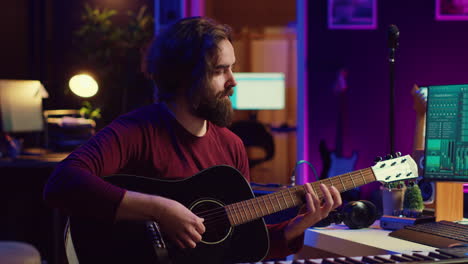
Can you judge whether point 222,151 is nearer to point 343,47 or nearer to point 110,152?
point 110,152

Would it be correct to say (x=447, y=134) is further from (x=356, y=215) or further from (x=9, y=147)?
(x=9, y=147)

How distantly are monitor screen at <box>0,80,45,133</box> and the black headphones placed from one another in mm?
3124

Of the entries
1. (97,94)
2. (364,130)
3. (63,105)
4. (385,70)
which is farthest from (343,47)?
(63,105)

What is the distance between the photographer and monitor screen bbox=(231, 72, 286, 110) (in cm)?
672

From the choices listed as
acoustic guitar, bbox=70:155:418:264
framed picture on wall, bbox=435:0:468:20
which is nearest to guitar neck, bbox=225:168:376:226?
acoustic guitar, bbox=70:155:418:264

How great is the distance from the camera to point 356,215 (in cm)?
207

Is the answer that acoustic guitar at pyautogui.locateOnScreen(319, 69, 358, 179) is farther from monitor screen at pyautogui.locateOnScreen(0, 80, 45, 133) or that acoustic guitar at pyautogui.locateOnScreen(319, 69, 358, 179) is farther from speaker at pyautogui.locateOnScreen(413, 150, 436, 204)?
speaker at pyautogui.locateOnScreen(413, 150, 436, 204)

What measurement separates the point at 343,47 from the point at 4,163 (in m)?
2.73

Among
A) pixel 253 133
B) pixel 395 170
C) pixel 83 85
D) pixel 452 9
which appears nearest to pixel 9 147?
pixel 83 85

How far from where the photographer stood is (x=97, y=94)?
16.2 ft

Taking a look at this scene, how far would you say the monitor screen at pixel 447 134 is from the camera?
196 cm

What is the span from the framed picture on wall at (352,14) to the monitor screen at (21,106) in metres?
2.42

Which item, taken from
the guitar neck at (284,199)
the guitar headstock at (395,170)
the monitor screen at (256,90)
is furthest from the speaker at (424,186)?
the monitor screen at (256,90)

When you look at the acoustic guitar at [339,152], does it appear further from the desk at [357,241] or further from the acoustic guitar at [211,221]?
the acoustic guitar at [211,221]
